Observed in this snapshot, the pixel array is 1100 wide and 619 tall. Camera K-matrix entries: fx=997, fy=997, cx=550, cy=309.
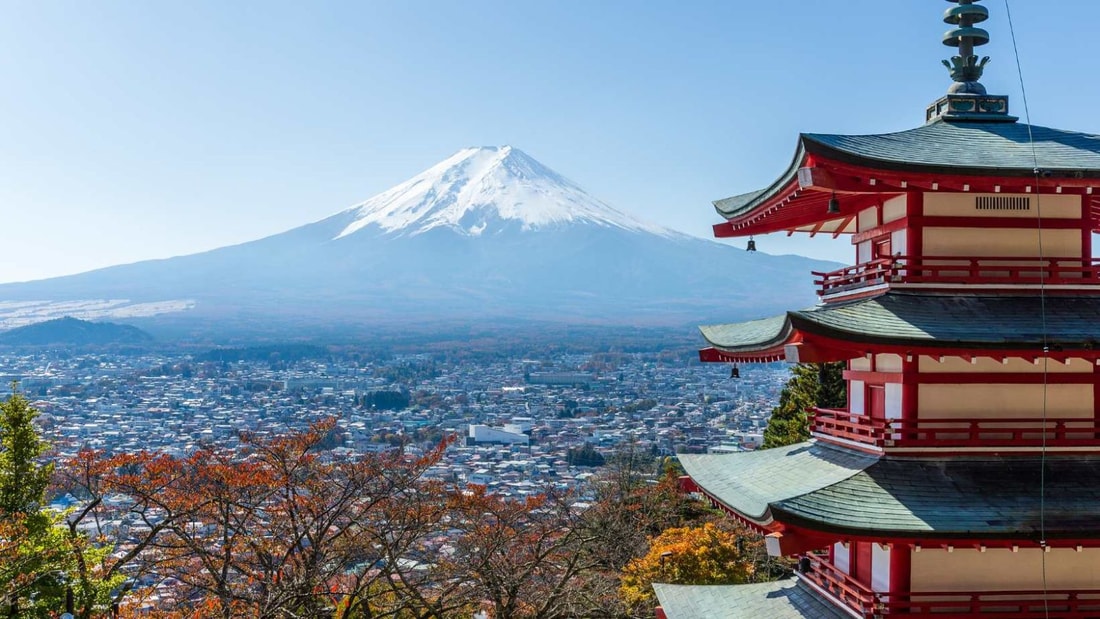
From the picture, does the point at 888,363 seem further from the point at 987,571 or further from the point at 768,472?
the point at 987,571

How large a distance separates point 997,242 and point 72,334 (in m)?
132

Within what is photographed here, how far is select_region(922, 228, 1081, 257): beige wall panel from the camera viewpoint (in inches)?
381

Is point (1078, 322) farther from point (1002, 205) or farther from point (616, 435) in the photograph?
point (616, 435)

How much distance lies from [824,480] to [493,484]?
31.6 metres

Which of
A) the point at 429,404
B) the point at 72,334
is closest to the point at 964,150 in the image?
the point at 429,404

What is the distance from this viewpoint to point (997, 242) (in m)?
9.70

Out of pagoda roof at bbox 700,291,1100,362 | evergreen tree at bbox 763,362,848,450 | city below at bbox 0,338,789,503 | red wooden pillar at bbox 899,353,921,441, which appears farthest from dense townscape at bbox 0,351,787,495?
pagoda roof at bbox 700,291,1100,362

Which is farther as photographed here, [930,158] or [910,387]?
[910,387]

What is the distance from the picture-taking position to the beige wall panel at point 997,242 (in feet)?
31.7

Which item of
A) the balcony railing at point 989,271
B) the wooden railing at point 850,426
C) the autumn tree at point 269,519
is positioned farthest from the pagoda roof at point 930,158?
the autumn tree at point 269,519

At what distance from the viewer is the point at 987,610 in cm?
896

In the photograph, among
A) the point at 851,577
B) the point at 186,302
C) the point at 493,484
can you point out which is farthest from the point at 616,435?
the point at 186,302

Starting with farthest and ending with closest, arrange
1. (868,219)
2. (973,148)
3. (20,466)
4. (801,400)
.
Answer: (801,400), (20,466), (868,219), (973,148)

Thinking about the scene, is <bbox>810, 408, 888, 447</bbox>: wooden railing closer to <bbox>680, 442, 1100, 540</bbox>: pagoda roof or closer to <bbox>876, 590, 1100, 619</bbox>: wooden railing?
<bbox>680, 442, 1100, 540</bbox>: pagoda roof
